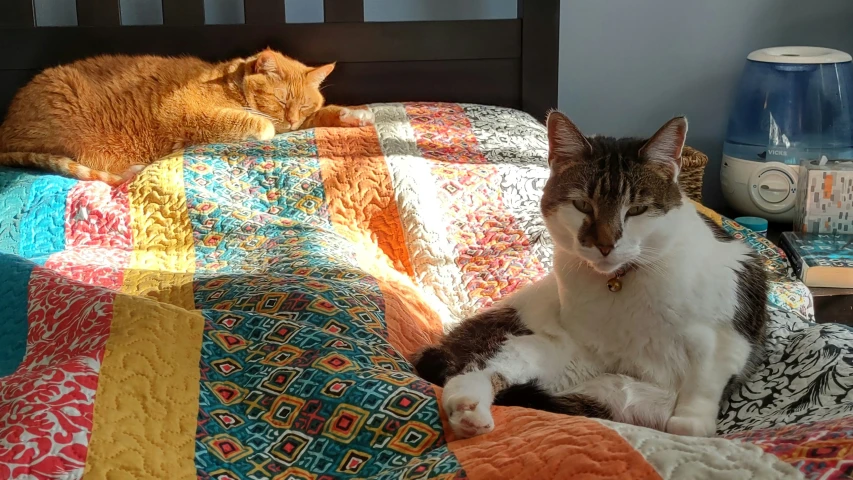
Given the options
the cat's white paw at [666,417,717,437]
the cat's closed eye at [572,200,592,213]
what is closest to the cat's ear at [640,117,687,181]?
the cat's closed eye at [572,200,592,213]

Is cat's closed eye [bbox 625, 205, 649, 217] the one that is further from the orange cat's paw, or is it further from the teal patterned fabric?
the orange cat's paw

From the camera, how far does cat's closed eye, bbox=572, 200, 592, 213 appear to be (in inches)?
46.3

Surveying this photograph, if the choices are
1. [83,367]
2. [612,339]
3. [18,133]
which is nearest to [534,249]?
[612,339]

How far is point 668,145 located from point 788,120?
1349 mm

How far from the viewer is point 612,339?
1.22 m

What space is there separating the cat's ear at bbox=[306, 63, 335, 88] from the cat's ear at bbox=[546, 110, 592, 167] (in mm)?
1089

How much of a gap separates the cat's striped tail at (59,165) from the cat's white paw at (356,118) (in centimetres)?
55

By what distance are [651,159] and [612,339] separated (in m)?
0.27

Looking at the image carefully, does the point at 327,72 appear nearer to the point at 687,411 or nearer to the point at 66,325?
the point at 66,325

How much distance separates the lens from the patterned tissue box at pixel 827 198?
6.94 ft

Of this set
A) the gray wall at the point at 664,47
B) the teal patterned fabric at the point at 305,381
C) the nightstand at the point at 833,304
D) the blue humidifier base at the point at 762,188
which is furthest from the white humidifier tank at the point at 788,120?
the teal patterned fabric at the point at 305,381

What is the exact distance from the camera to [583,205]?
1182mm

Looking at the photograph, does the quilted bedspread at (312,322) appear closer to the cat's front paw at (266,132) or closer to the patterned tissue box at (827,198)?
the cat's front paw at (266,132)

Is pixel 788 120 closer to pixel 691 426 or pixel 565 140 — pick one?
pixel 565 140
